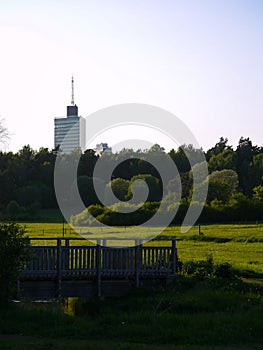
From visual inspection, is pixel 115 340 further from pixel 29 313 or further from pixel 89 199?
pixel 89 199

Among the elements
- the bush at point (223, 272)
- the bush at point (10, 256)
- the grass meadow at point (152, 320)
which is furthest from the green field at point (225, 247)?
the bush at point (10, 256)

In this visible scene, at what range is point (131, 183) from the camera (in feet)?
323

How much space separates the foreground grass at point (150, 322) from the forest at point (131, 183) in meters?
49.2

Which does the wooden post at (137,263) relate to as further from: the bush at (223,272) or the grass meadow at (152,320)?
the bush at (223,272)

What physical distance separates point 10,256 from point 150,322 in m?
5.29

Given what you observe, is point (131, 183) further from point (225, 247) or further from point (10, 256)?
point (10, 256)

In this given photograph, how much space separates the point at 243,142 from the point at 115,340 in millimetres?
162759

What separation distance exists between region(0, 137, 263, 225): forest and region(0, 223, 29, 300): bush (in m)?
50.3

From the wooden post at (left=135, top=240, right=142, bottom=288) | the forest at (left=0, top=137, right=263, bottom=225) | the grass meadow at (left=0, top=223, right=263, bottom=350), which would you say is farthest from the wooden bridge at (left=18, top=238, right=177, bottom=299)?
the forest at (left=0, top=137, right=263, bottom=225)

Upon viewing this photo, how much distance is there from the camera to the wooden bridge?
26.2 m

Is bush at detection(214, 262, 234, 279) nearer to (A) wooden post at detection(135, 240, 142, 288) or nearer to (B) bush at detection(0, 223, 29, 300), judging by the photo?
(A) wooden post at detection(135, 240, 142, 288)

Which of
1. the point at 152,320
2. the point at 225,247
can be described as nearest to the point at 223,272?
the point at 152,320

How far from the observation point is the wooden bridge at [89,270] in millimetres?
26188

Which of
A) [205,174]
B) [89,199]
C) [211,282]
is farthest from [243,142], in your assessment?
[211,282]
